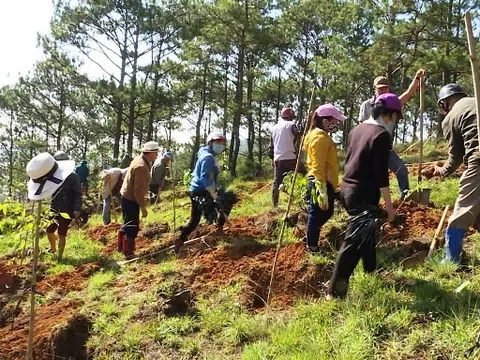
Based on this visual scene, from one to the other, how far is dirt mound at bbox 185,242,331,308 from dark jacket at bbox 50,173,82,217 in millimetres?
2473

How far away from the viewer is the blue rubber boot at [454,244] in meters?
4.20

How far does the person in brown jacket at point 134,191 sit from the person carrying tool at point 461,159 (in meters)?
3.98

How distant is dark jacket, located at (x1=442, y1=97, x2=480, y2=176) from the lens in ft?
13.5

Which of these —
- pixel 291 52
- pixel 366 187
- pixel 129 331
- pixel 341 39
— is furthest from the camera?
pixel 291 52

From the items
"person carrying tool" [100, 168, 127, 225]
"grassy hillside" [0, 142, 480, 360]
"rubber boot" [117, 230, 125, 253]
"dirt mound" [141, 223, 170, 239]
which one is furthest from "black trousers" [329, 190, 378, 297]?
"person carrying tool" [100, 168, 127, 225]

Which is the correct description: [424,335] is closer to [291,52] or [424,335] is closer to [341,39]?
[341,39]

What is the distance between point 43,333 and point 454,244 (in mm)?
3846

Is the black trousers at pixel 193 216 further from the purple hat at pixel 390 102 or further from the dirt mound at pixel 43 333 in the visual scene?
the purple hat at pixel 390 102

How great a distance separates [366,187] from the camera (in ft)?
13.2

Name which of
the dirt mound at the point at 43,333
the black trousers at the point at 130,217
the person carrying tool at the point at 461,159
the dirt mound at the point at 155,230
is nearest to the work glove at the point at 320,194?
the person carrying tool at the point at 461,159

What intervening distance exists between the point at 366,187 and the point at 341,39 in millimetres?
15945

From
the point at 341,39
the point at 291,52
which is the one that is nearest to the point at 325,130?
the point at 341,39

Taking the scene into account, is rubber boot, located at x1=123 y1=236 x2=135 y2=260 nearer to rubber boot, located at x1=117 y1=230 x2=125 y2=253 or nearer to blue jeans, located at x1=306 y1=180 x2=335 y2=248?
rubber boot, located at x1=117 y1=230 x2=125 y2=253

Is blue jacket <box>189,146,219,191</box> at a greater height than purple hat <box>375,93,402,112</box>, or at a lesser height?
lesser
